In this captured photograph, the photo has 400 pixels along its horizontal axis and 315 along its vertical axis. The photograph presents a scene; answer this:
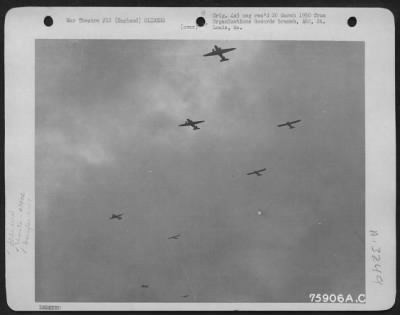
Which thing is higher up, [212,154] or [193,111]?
[193,111]

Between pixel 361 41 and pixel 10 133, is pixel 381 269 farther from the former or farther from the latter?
pixel 10 133

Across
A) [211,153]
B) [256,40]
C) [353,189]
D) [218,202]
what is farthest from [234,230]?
[256,40]

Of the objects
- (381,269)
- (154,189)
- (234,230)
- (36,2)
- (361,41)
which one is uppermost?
(36,2)

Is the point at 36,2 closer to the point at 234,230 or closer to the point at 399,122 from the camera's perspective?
the point at 234,230


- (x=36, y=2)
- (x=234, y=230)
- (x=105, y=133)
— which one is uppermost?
(x=36, y=2)

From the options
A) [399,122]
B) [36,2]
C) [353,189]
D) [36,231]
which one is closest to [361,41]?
[399,122]

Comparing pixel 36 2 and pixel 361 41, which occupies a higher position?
pixel 36 2

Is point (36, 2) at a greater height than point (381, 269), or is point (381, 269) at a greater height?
point (36, 2)
